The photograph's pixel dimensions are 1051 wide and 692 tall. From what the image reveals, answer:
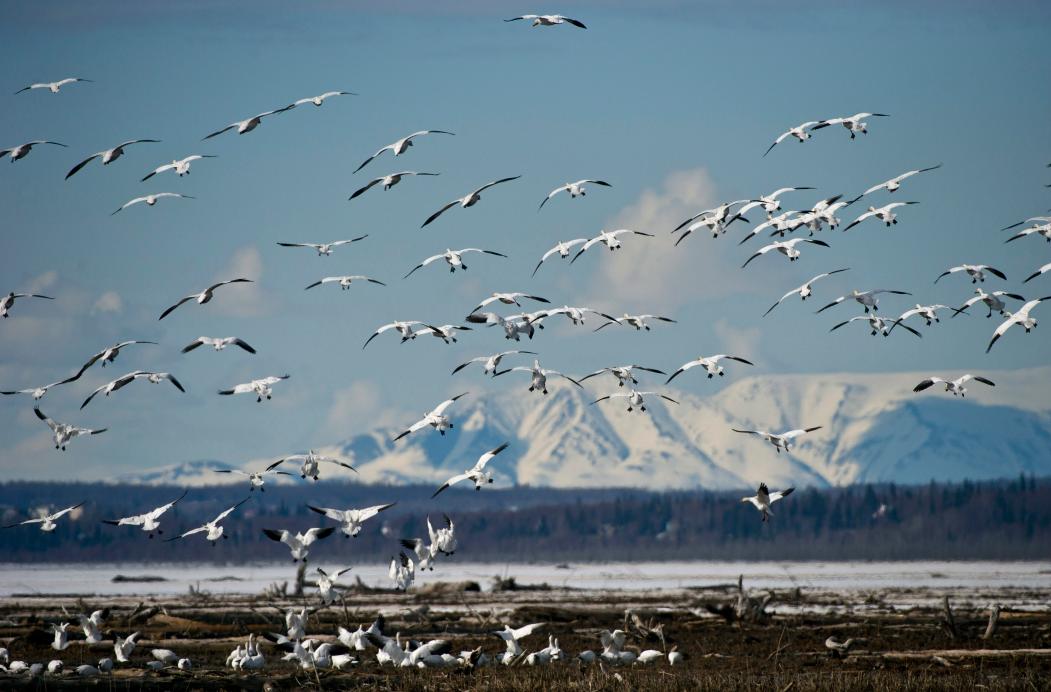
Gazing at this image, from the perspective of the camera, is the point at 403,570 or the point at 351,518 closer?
the point at 351,518

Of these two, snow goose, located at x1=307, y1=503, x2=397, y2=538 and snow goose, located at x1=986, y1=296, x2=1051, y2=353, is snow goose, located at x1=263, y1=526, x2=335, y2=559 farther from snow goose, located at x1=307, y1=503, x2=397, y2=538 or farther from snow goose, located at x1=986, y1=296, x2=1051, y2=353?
snow goose, located at x1=986, y1=296, x2=1051, y2=353

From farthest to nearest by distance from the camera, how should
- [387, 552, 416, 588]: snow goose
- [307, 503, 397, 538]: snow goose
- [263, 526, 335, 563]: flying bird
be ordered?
[387, 552, 416, 588]: snow goose
[263, 526, 335, 563]: flying bird
[307, 503, 397, 538]: snow goose

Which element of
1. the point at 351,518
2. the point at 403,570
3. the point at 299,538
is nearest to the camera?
the point at 351,518

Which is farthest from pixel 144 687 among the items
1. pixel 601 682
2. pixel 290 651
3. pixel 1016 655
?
pixel 1016 655

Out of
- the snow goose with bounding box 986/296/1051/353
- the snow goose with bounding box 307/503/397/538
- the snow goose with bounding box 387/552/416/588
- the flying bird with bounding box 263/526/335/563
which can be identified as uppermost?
the snow goose with bounding box 986/296/1051/353

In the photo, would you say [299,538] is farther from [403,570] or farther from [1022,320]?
[1022,320]

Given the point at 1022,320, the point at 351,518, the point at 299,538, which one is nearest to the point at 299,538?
the point at 299,538

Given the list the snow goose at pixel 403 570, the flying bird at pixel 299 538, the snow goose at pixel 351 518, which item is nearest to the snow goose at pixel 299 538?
the flying bird at pixel 299 538

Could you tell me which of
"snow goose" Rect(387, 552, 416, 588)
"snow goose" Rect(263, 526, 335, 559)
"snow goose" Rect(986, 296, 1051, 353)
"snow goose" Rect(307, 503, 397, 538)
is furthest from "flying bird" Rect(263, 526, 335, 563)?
"snow goose" Rect(986, 296, 1051, 353)

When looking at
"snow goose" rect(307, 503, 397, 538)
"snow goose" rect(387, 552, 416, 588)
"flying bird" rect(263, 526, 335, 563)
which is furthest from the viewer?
"snow goose" rect(387, 552, 416, 588)

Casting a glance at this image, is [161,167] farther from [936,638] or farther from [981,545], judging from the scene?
[981,545]

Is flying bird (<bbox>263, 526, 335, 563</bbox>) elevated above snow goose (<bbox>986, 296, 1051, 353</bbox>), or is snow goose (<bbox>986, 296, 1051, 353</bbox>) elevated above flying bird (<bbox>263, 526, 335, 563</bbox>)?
snow goose (<bbox>986, 296, 1051, 353</bbox>)

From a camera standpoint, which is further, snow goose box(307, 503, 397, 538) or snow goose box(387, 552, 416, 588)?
snow goose box(387, 552, 416, 588)

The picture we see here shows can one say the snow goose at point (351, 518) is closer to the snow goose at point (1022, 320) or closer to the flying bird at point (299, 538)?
the flying bird at point (299, 538)
